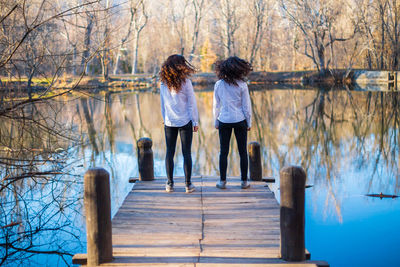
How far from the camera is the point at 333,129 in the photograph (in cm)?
1523

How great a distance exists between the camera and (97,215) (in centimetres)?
388

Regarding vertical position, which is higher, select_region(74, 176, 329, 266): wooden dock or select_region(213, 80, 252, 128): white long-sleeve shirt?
select_region(213, 80, 252, 128): white long-sleeve shirt

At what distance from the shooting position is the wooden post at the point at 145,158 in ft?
22.6

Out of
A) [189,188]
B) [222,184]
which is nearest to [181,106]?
[189,188]

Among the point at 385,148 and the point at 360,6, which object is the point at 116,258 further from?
the point at 360,6

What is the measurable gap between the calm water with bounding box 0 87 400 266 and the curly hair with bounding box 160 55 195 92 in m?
1.05

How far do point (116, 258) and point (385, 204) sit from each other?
203 inches

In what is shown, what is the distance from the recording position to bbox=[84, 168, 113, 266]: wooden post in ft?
12.6

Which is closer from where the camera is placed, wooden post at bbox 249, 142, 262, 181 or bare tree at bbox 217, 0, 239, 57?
wooden post at bbox 249, 142, 262, 181

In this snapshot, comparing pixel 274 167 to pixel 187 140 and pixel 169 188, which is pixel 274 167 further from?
pixel 187 140

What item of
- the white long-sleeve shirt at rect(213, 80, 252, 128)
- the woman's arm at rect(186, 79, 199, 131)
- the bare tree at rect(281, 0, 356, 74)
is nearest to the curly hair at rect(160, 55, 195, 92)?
the woman's arm at rect(186, 79, 199, 131)

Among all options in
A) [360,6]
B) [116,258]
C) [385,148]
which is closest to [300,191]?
[116,258]

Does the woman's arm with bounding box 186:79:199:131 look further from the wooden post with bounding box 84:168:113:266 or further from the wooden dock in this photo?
the wooden post with bounding box 84:168:113:266

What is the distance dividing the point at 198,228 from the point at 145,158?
235cm
